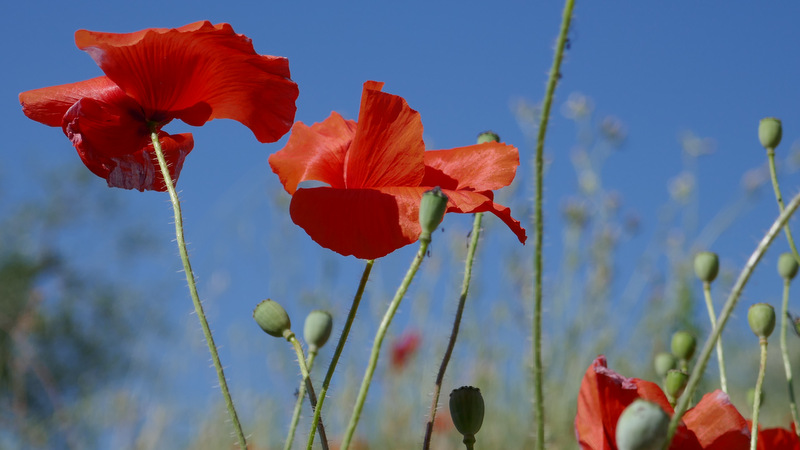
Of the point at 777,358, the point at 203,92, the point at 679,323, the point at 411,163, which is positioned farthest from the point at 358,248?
the point at 777,358

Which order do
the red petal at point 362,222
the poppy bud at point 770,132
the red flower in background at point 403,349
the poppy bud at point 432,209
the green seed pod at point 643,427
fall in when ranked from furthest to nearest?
the red flower in background at point 403,349 < the poppy bud at point 770,132 < the red petal at point 362,222 < the poppy bud at point 432,209 < the green seed pod at point 643,427

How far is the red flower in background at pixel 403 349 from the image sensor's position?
2508 millimetres

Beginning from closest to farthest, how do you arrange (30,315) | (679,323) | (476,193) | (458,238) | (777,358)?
1. (476,193)
2. (679,323)
3. (30,315)
4. (458,238)
5. (777,358)

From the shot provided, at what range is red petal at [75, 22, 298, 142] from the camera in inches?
22.2

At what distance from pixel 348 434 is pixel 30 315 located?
219 centimetres

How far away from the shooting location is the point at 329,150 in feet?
2.03

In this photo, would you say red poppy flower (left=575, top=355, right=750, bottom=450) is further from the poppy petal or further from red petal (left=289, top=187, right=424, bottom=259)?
the poppy petal

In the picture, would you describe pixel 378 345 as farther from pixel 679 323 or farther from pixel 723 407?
pixel 679 323

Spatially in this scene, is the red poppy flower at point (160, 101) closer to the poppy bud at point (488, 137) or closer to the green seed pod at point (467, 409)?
the poppy bud at point (488, 137)

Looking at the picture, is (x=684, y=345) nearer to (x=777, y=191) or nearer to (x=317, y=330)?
(x=777, y=191)

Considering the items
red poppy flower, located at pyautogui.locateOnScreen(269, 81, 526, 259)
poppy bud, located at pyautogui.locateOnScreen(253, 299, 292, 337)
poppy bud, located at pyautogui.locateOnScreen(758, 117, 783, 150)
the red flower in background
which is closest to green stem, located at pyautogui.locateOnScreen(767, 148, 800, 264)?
poppy bud, located at pyautogui.locateOnScreen(758, 117, 783, 150)

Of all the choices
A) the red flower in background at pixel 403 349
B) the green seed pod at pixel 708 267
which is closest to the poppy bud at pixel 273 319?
the green seed pod at pixel 708 267

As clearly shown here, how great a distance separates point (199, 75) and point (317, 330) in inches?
8.2

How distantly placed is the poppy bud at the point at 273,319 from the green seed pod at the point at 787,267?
0.42 metres
